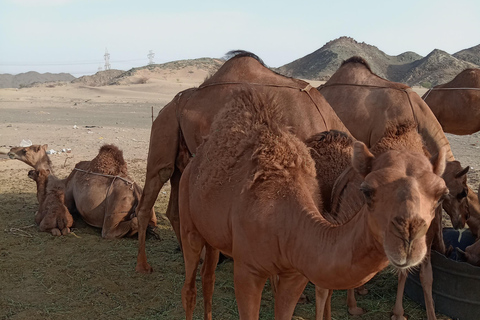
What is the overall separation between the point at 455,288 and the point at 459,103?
4.92 m

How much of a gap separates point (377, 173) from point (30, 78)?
13615 cm

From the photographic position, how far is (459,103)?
8859 millimetres

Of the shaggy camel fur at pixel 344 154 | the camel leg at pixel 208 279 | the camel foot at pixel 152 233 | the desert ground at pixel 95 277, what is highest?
the shaggy camel fur at pixel 344 154

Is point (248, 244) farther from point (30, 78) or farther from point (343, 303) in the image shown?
point (30, 78)

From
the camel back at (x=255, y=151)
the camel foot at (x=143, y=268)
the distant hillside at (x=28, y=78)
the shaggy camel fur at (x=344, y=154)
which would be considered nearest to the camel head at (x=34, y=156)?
the camel foot at (x=143, y=268)

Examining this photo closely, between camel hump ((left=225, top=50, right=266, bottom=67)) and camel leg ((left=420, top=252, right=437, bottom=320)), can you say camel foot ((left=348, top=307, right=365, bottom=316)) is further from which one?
camel hump ((left=225, top=50, right=266, bottom=67))

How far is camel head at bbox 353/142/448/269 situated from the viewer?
229 centimetres

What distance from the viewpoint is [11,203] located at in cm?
906

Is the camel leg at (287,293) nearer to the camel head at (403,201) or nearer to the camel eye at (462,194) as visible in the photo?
the camel head at (403,201)

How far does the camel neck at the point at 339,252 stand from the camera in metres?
2.62

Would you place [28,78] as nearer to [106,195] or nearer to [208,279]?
[106,195]

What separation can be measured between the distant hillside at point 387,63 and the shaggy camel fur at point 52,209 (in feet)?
102

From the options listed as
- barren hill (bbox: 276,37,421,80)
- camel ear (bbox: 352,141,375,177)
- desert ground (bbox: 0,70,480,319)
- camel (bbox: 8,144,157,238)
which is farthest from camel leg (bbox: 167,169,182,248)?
barren hill (bbox: 276,37,421,80)

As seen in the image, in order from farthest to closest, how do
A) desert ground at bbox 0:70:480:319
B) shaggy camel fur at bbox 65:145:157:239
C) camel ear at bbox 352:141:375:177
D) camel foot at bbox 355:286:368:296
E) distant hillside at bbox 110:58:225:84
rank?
distant hillside at bbox 110:58:225:84 → shaggy camel fur at bbox 65:145:157:239 → camel foot at bbox 355:286:368:296 → desert ground at bbox 0:70:480:319 → camel ear at bbox 352:141:375:177
